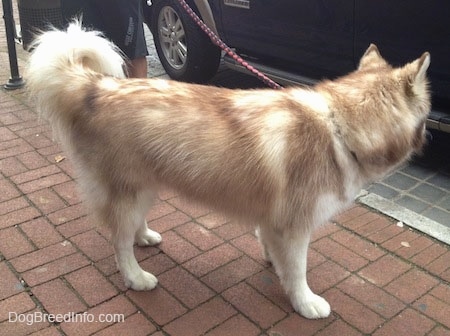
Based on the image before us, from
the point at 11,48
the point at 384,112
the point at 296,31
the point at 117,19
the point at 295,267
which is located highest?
the point at 117,19

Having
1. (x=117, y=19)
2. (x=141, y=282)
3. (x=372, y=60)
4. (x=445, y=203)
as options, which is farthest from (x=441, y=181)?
(x=117, y=19)

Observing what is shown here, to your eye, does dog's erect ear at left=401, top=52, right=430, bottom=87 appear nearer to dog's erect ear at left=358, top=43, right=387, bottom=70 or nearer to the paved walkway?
dog's erect ear at left=358, top=43, right=387, bottom=70

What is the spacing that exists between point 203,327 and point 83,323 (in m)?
0.61

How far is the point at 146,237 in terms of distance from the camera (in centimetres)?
313

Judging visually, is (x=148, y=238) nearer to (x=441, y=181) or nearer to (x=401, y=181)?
(x=401, y=181)

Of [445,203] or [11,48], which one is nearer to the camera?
[445,203]

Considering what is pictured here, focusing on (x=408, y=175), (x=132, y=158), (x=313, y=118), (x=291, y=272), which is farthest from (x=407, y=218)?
(x=132, y=158)

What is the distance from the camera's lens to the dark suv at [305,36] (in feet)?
11.7

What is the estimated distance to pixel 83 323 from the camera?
2.52 metres

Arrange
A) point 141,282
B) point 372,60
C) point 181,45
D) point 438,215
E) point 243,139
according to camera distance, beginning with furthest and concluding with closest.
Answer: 1. point 181,45
2. point 438,215
3. point 141,282
4. point 372,60
5. point 243,139

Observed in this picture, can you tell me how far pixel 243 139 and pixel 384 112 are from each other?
2.05ft

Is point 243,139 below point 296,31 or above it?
below

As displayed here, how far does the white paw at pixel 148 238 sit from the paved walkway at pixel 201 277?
45mm

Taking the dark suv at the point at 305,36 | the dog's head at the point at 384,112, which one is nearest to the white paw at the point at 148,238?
the dog's head at the point at 384,112
